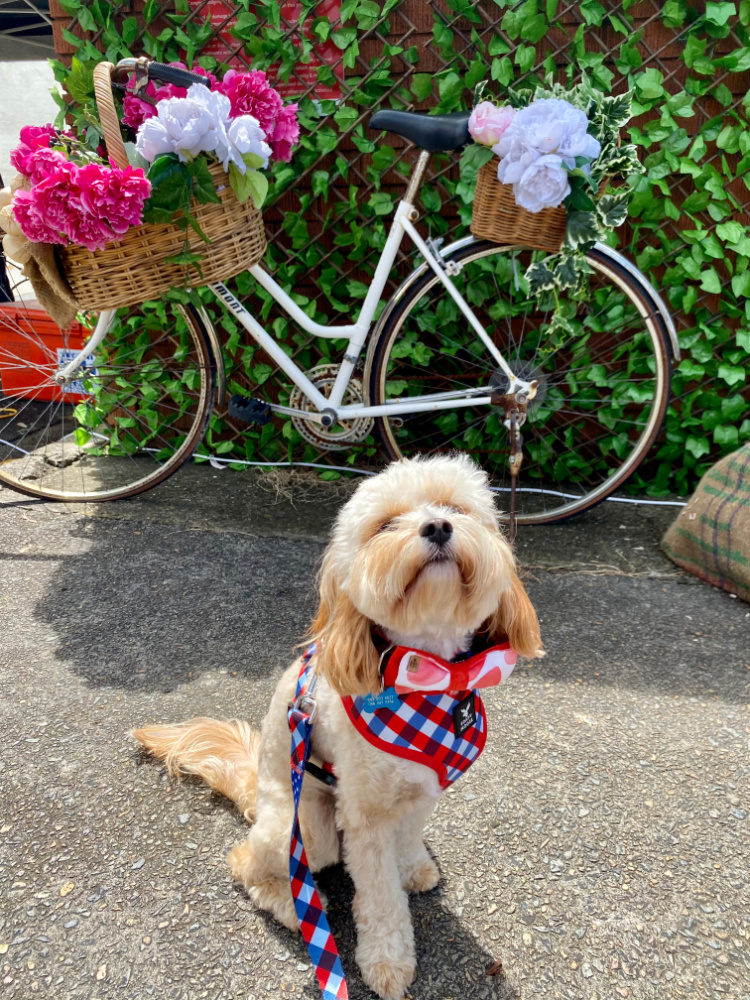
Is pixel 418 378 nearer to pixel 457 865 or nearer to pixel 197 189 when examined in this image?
pixel 197 189

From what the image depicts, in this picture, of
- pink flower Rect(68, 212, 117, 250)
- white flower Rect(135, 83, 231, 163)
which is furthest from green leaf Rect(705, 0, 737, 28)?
pink flower Rect(68, 212, 117, 250)

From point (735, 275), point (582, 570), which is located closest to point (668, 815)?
point (582, 570)

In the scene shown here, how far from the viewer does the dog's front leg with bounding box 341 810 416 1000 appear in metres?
1.47

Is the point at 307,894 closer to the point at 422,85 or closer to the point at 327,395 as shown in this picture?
the point at 327,395

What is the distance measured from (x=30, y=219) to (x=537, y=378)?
2.19 metres

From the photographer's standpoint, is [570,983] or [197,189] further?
[197,189]

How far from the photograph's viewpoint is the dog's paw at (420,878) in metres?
1.72

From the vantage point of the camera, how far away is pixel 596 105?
2.65 meters

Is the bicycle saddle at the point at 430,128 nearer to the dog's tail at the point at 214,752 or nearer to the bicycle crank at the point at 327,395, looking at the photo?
the bicycle crank at the point at 327,395

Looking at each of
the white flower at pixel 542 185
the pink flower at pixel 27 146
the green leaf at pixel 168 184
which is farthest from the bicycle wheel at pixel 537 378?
the pink flower at pixel 27 146

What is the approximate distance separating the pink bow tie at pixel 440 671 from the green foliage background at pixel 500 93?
7.88 feet

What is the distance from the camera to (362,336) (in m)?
3.27

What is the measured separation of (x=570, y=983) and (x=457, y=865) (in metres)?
0.37

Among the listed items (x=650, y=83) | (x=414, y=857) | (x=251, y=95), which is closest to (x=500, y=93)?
(x=650, y=83)
